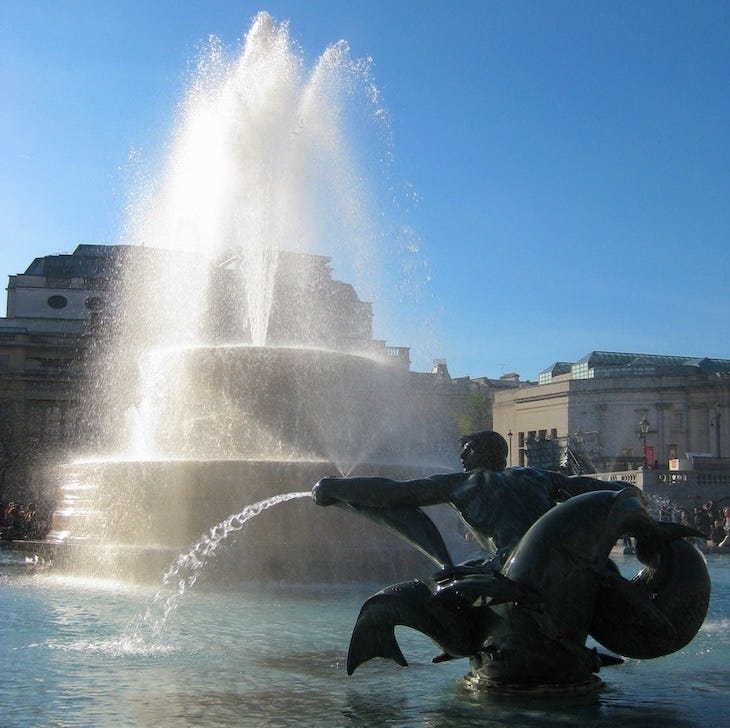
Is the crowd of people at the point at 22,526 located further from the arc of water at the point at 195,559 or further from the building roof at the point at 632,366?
the building roof at the point at 632,366

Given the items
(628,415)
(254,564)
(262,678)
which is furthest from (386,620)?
(628,415)

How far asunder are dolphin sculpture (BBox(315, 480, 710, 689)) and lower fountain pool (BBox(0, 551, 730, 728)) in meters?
0.18

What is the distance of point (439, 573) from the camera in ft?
14.0

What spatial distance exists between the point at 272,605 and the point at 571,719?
192 inches

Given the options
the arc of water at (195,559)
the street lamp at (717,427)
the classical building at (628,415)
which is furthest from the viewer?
the classical building at (628,415)

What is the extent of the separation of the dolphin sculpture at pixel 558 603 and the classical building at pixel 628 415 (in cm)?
6445

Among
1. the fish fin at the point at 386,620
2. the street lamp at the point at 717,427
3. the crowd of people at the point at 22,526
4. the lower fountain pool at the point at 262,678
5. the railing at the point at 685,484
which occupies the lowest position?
the crowd of people at the point at 22,526

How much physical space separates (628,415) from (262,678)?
236 ft

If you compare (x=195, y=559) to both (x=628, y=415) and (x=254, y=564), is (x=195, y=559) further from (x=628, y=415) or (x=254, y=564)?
(x=628, y=415)

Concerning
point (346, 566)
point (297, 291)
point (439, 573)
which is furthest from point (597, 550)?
point (297, 291)

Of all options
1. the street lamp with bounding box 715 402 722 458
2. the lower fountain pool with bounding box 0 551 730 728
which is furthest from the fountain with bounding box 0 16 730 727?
the street lamp with bounding box 715 402 722 458

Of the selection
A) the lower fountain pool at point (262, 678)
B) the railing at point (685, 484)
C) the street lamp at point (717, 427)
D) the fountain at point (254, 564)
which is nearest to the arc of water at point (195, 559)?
the fountain at point (254, 564)

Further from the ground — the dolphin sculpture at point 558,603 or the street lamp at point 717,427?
the street lamp at point 717,427

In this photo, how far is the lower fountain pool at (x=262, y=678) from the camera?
402cm
